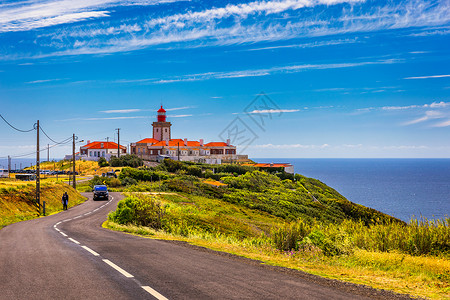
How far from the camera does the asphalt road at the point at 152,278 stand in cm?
657

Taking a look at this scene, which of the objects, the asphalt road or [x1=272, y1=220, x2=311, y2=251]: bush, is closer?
the asphalt road

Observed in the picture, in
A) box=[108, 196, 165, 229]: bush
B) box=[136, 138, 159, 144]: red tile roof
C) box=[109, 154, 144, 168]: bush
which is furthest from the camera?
box=[136, 138, 159, 144]: red tile roof

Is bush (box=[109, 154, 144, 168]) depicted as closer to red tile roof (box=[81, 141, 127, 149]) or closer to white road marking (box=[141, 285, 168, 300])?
red tile roof (box=[81, 141, 127, 149])

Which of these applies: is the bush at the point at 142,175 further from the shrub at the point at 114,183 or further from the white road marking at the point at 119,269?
the white road marking at the point at 119,269

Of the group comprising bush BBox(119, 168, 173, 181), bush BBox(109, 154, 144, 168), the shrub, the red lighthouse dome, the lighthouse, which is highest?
the red lighthouse dome

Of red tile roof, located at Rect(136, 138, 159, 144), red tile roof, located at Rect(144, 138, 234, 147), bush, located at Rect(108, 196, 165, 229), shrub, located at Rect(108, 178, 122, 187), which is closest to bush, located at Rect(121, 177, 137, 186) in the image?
shrub, located at Rect(108, 178, 122, 187)

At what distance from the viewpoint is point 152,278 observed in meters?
7.66

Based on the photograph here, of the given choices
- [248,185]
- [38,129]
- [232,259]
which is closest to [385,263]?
[232,259]

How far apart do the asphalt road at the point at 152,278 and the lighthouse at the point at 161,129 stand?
11382 cm

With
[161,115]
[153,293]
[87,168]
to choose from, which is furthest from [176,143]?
[153,293]

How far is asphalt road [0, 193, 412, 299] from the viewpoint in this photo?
6.57 meters

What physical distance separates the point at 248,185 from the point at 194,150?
156ft

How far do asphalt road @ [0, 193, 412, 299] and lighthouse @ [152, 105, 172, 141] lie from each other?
11382 cm

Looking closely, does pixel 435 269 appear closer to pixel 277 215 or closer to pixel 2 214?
pixel 2 214
